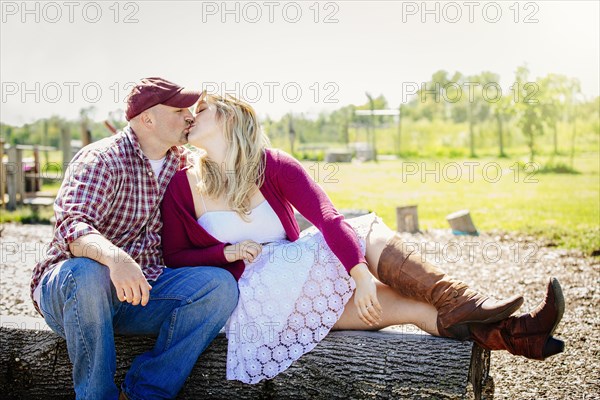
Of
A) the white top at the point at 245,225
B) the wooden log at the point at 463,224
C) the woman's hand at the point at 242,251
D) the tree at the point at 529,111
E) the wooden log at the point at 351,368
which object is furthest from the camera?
the tree at the point at 529,111

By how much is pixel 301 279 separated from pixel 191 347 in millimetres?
498

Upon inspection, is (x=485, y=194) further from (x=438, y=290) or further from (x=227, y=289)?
(x=227, y=289)

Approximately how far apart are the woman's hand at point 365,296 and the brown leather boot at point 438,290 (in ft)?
0.43

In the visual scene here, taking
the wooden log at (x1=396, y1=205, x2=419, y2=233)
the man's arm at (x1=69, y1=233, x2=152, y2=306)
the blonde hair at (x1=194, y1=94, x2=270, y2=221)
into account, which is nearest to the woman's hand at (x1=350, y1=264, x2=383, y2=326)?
the blonde hair at (x1=194, y1=94, x2=270, y2=221)

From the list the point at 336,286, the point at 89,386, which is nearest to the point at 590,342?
the point at 336,286

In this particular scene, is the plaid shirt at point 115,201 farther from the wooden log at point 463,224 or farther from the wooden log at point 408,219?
the wooden log at point 463,224

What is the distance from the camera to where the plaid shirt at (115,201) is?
2482mm

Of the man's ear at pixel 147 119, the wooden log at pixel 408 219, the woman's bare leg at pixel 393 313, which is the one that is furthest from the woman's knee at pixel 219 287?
the wooden log at pixel 408 219

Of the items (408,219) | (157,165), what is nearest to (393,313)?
(157,165)

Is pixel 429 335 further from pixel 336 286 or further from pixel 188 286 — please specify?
pixel 188 286

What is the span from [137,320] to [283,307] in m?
0.57

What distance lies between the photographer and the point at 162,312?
247 cm

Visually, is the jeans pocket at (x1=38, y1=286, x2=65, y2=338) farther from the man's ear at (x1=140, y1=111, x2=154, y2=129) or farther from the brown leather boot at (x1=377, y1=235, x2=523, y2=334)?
the brown leather boot at (x1=377, y1=235, x2=523, y2=334)

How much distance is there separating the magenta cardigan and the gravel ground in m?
1.32
